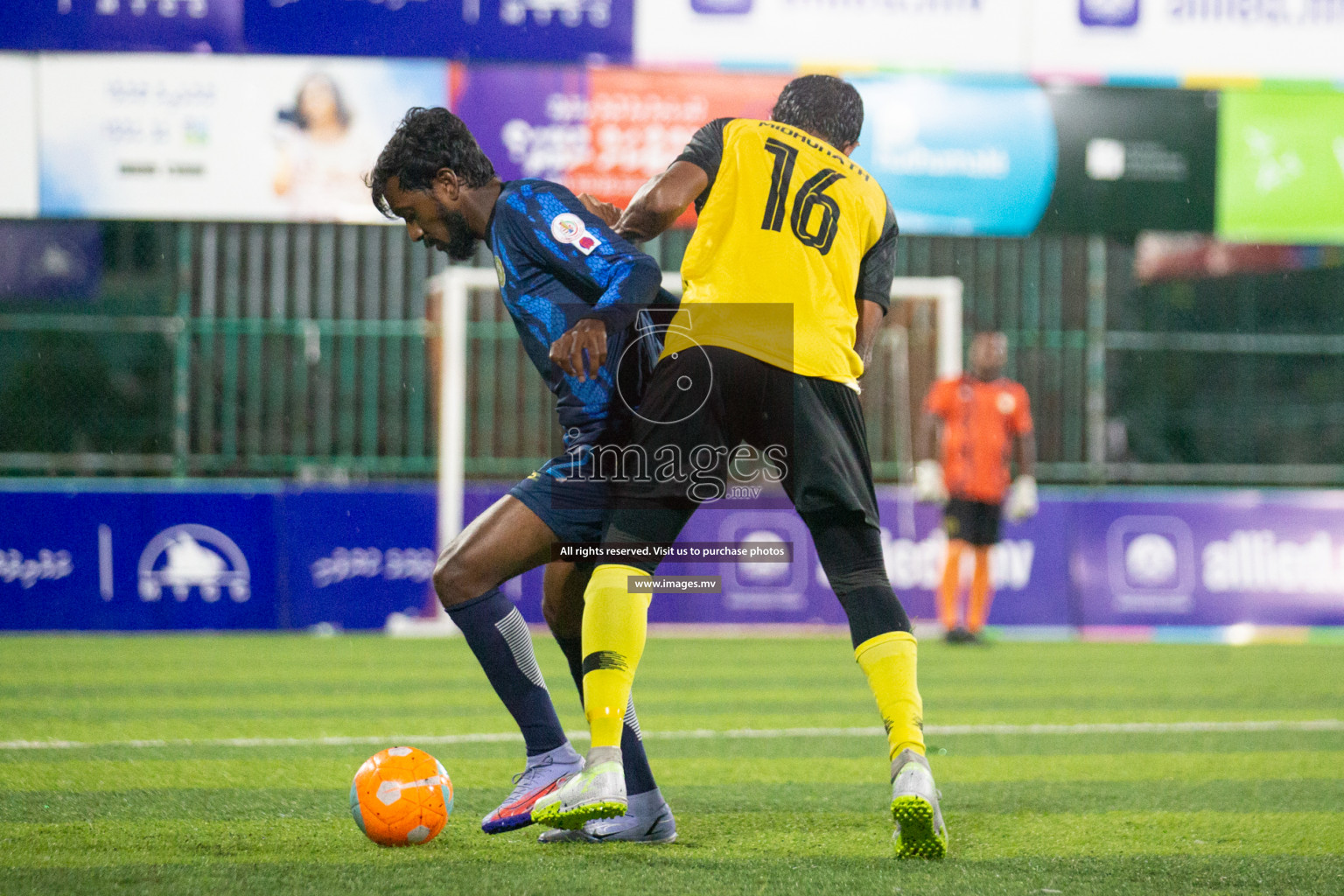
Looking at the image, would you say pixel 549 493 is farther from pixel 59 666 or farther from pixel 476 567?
pixel 59 666

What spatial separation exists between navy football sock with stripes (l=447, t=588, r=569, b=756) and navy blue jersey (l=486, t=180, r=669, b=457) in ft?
Result: 1.53

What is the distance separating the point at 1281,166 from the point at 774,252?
9.28m

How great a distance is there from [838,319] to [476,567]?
109 cm

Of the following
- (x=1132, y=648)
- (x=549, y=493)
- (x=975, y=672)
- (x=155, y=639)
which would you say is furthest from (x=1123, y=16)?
(x=549, y=493)

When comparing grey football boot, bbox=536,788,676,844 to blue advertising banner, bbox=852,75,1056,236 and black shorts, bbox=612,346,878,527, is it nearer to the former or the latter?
black shorts, bbox=612,346,878,527

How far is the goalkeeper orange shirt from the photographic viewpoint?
10555 mm

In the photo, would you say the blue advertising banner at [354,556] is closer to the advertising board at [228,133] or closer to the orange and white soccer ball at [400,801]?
the advertising board at [228,133]

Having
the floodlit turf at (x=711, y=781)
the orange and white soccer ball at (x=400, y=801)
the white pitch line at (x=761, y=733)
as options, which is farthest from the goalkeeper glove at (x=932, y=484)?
the orange and white soccer ball at (x=400, y=801)

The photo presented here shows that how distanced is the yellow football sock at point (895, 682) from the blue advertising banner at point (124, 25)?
28.6ft

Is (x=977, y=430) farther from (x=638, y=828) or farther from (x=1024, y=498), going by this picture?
(x=638, y=828)

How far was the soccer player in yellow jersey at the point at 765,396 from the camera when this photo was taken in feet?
11.2

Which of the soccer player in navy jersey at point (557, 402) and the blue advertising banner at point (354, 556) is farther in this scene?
the blue advertising banner at point (354, 556)

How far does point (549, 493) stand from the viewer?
143 inches

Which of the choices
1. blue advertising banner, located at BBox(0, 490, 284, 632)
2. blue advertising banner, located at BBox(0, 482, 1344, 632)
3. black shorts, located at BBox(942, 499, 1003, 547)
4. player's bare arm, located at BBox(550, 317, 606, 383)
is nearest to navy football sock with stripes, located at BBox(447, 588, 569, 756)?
player's bare arm, located at BBox(550, 317, 606, 383)
